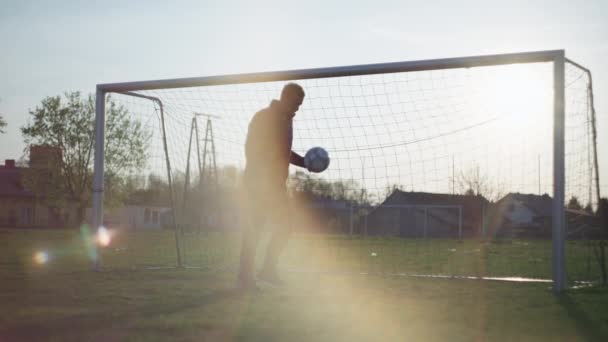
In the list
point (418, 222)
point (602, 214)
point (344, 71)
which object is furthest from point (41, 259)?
point (418, 222)

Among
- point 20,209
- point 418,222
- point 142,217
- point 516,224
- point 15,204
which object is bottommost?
point 142,217

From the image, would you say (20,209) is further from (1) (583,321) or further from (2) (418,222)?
(1) (583,321)

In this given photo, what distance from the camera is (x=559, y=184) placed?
618cm

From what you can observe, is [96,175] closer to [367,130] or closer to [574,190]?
[367,130]

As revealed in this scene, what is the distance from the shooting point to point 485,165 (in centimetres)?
920

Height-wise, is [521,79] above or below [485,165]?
above

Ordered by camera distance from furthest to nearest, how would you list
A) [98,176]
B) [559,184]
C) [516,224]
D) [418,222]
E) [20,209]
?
[20,209], [516,224], [418,222], [98,176], [559,184]

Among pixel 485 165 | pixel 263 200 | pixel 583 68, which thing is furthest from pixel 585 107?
pixel 263 200

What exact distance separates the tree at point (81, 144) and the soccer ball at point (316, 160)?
1002 inches

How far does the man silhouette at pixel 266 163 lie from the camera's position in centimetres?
570

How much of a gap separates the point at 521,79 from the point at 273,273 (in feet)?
11.6

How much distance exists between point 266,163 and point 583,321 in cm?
284

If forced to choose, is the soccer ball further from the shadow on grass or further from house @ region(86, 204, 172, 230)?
house @ region(86, 204, 172, 230)

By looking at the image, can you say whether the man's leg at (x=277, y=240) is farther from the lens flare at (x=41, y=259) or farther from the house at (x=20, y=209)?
the house at (x=20, y=209)
